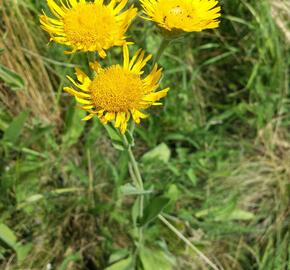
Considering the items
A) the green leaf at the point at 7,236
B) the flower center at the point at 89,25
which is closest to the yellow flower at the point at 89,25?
the flower center at the point at 89,25

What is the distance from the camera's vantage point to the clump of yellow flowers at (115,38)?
125 centimetres

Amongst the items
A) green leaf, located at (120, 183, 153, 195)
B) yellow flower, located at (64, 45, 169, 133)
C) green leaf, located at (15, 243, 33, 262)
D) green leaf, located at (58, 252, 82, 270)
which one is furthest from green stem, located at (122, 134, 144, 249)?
green leaf, located at (15, 243, 33, 262)

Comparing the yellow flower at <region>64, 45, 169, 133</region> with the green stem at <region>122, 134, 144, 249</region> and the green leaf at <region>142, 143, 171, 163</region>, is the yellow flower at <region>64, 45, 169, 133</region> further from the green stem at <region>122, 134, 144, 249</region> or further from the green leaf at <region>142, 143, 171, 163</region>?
Answer: the green leaf at <region>142, 143, 171, 163</region>

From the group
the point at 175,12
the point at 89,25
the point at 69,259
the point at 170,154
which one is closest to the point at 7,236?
the point at 69,259

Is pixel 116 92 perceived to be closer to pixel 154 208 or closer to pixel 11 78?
pixel 154 208

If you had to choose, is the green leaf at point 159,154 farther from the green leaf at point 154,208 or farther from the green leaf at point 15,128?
the green leaf at point 15,128

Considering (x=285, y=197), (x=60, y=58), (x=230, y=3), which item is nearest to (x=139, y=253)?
(x=285, y=197)

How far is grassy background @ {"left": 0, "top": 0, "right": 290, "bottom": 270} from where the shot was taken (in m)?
1.96

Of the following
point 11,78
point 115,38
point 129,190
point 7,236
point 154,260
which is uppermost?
point 115,38

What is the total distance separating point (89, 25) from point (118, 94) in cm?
22

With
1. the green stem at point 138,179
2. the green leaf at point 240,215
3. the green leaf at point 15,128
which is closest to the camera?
the green stem at point 138,179

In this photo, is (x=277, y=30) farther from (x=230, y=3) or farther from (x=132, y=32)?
(x=132, y=32)

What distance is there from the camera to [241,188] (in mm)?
2201

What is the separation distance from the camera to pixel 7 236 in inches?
73.3
